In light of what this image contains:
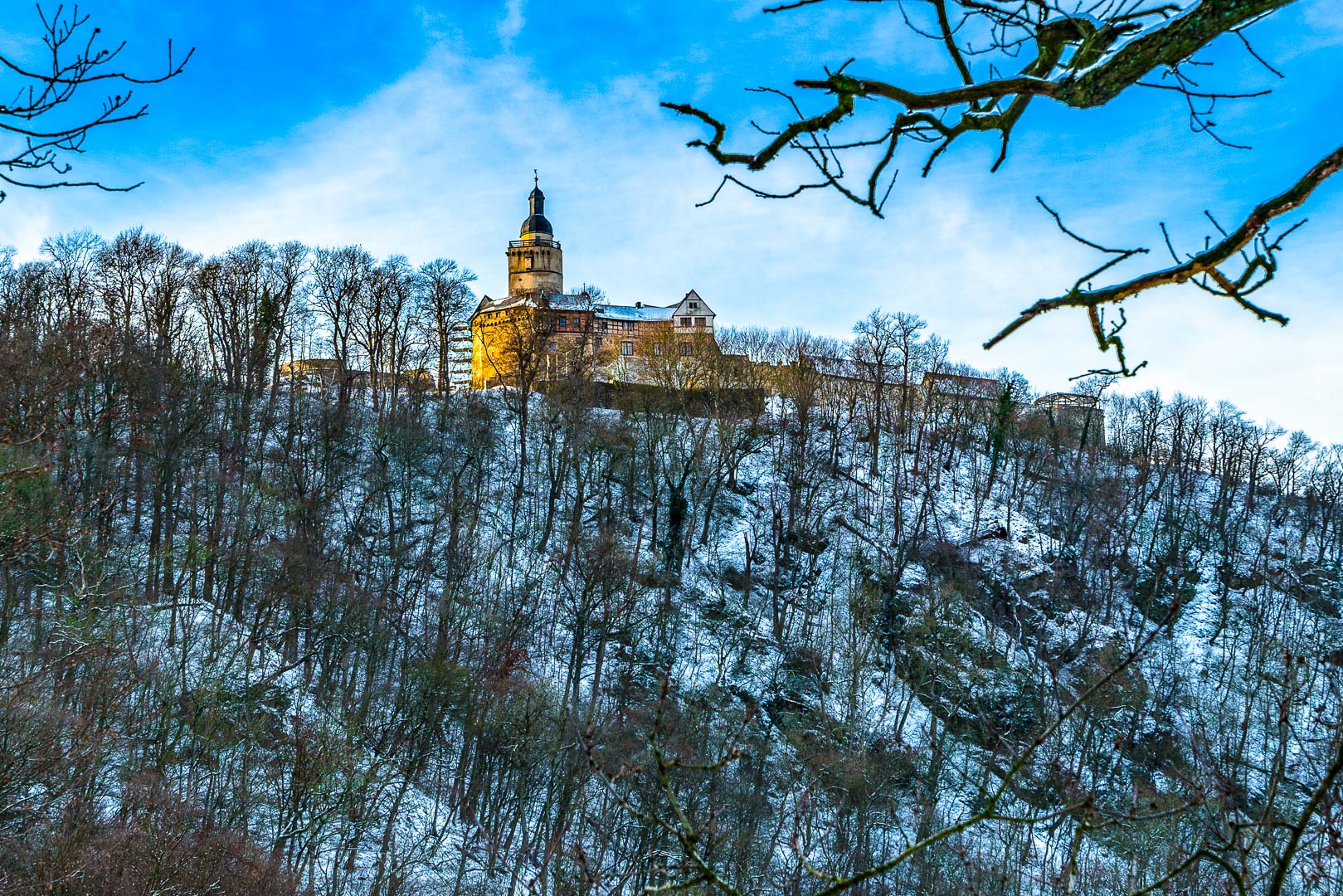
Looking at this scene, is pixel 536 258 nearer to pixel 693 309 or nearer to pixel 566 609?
pixel 693 309

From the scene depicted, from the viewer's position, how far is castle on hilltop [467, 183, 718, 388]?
4259 centimetres

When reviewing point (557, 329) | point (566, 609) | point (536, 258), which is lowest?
point (566, 609)

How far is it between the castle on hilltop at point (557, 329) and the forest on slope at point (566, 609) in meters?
2.83

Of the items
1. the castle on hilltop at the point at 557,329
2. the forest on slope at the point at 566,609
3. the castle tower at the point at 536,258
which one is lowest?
the forest on slope at the point at 566,609

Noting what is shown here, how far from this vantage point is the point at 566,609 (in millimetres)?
29031

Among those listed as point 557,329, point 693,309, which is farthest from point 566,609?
point 693,309

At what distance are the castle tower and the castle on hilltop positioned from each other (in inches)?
2.4

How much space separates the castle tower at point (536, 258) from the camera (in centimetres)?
6512

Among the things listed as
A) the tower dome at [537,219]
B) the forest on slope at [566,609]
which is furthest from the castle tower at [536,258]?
the forest on slope at [566,609]

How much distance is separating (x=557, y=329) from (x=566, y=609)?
29.6 m

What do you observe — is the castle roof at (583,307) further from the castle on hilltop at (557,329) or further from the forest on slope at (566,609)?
the forest on slope at (566,609)

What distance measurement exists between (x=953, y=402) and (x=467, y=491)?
26.1 metres

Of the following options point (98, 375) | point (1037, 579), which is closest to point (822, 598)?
point (1037, 579)

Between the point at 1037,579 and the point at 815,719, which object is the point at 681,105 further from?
the point at 1037,579
